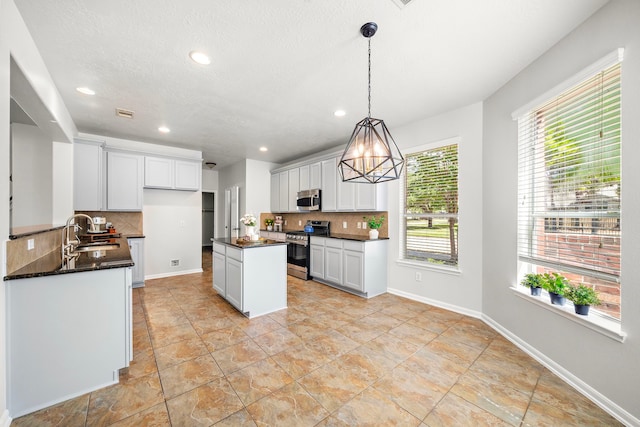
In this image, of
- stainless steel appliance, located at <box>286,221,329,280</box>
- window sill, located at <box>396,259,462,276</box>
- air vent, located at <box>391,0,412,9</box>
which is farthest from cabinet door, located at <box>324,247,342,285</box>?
air vent, located at <box>391,0,412,9</box>

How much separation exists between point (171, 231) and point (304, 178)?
119 inches

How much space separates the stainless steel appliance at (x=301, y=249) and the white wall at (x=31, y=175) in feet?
11.8

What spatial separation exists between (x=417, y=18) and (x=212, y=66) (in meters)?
1.83

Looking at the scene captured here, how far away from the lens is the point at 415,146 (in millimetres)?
3936

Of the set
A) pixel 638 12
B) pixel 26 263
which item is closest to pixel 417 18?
pixel 638 12

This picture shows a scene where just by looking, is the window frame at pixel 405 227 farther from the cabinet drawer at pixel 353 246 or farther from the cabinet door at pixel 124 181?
the cabinet door at pixel 124 181

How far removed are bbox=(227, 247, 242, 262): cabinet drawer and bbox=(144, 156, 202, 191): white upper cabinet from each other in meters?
2.52

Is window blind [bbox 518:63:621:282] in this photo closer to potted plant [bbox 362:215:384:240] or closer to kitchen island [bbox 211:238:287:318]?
potted plant [bbox 362:215:384:240]

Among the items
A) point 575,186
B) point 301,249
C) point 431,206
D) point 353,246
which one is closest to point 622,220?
point 575,186

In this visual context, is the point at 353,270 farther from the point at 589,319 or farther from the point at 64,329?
the point at 64,329

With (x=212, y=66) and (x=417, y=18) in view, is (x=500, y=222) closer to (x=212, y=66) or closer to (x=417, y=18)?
(x=417, y=18)

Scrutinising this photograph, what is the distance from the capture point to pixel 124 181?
461 cm

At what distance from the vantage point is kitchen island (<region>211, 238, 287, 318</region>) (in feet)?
10.6

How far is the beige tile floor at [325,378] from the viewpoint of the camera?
168 centimetres
